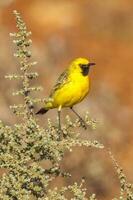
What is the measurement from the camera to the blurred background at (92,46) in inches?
927

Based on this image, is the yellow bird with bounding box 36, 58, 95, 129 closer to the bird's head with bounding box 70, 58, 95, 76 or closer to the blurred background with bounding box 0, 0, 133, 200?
the bird's head with bounding box 70, 58, 95, 76

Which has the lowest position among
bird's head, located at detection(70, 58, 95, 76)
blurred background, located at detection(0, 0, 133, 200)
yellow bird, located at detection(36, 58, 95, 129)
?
yellow bird, located at detection(36, 58, 95, 129)

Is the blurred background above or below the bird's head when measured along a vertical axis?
above

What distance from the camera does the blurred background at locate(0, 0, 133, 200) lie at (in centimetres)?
2355

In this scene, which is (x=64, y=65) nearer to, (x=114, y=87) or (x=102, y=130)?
(x=114, y=87)

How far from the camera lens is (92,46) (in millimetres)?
26734

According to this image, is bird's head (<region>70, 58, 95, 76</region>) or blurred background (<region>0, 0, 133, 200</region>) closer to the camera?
→ bird's head (<region>70, 58, 95, 76</region>)

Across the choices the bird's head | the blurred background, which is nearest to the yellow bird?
the bird's head

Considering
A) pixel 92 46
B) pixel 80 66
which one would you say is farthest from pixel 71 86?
pixel 92 46

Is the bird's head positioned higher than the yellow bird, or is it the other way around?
the bird's head

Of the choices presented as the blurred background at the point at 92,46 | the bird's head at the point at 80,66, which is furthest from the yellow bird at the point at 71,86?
the blurred background at the point at 92,46

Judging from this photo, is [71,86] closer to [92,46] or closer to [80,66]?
[80,66]

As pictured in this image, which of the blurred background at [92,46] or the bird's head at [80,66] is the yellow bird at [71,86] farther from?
the blurred background at [92,46]

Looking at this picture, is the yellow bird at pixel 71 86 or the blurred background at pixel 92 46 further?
the blurred background at pixel 92 46
